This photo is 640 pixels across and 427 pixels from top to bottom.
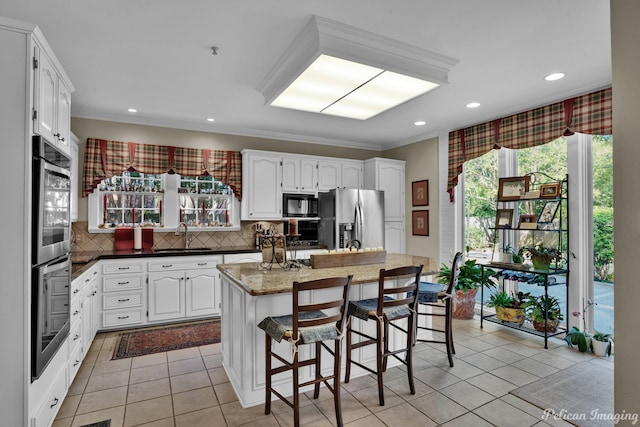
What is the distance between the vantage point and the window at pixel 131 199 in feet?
14.8

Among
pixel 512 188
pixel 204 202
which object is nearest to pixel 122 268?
pixel 204 202

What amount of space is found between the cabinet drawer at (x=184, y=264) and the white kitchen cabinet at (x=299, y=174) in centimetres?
147

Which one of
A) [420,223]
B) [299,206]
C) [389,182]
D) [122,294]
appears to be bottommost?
[122,294]

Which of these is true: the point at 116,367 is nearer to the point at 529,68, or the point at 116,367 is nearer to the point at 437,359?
the point at 437,359

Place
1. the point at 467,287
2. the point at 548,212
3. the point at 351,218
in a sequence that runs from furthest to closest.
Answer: the point at 351,218, the point at 467,287, the point at 548,212

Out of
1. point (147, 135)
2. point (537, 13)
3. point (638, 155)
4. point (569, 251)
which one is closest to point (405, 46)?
point (537, 13)

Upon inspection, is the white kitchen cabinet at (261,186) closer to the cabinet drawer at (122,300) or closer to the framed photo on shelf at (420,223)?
the cabinet drawer at (122,300)

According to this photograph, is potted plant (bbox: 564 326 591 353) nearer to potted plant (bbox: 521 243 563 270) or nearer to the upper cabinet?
potted plant (bbox: 521 243 563 270)

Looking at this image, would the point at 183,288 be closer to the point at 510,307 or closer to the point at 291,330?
the point at 291,330

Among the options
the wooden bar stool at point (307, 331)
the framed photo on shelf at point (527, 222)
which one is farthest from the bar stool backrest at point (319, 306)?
the framed photo on shelf at point (527, 222)

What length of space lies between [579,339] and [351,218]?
Answer: 298cm

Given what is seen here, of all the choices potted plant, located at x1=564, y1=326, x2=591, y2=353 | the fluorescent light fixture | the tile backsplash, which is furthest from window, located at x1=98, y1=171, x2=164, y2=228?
potted plant, located at x1=564, y1=326, x2=591, y2=353

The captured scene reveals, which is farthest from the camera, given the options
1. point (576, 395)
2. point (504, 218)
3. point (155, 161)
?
point (155, 161)

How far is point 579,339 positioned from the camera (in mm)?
3350
